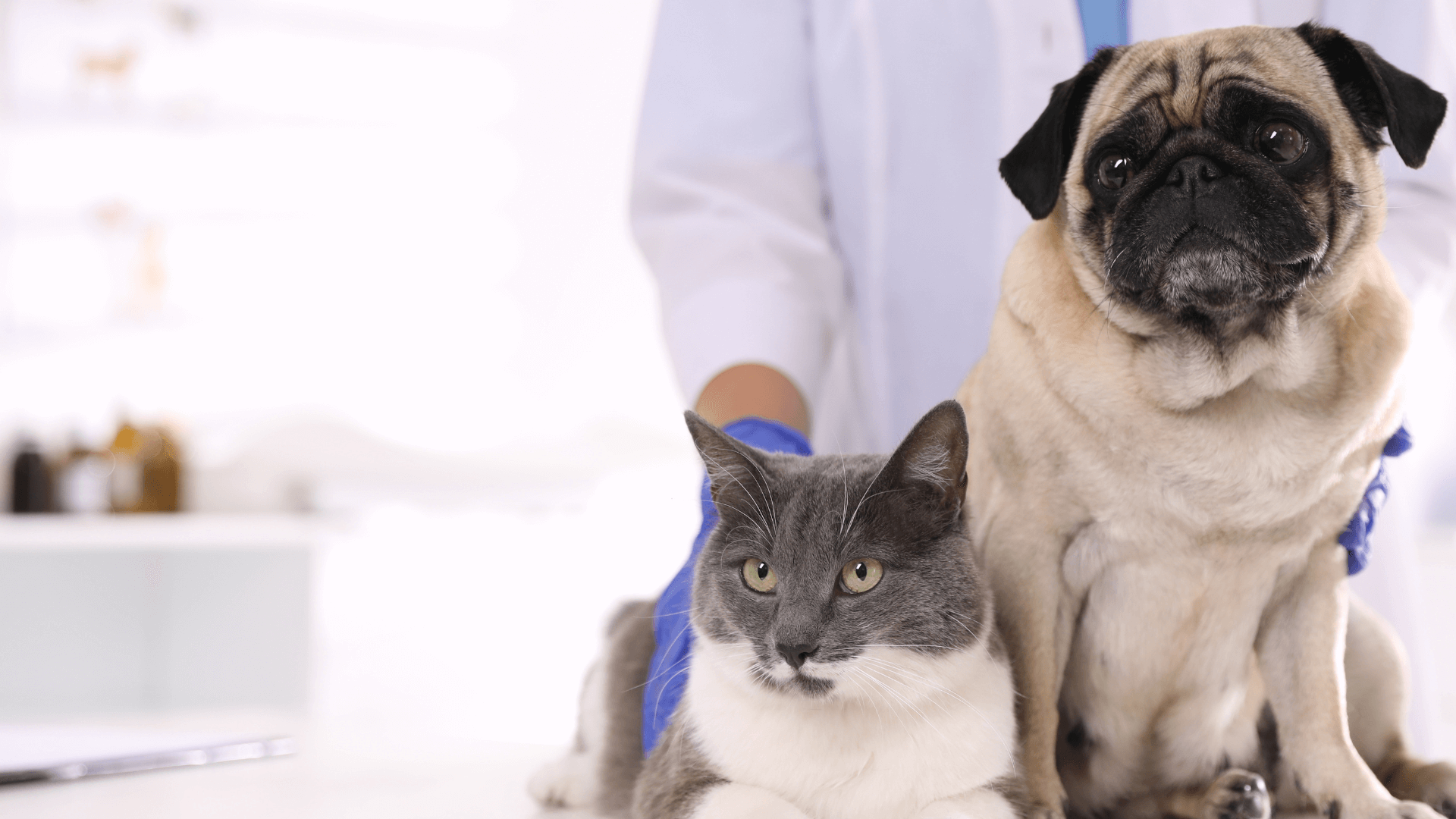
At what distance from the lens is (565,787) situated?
0.99 m

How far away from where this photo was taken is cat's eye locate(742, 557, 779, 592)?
30.1 inches

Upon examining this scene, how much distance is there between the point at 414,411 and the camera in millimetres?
3889

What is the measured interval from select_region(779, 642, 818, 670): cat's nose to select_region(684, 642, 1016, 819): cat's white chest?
0.11 feet

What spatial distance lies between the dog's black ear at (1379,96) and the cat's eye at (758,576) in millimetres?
509

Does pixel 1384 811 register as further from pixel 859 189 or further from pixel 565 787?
pixel 859 189

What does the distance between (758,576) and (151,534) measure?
3.04 metres

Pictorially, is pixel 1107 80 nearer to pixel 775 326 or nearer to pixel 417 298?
pixel 775 326

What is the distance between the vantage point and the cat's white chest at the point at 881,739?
71 centimetres

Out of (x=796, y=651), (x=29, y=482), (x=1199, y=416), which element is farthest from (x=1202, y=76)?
(x=29, y=482)

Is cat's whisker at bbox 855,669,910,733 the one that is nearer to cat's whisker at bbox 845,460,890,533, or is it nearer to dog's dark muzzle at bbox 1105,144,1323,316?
cat's whisker at bbox 845,460,890,533

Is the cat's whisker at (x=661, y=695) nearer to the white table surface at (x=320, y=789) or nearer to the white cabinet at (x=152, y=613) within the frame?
the white table surface at (x=320, y=789)

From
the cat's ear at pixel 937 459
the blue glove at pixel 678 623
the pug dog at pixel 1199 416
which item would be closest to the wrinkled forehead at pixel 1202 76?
the pug dog at pixel 1199 416

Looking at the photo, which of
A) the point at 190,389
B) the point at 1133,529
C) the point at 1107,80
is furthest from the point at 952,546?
the point at 190,389

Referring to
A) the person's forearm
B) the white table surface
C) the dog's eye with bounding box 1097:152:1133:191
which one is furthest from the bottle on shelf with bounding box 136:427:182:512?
the dog's eye with bounding box 1097:152:1133:191
